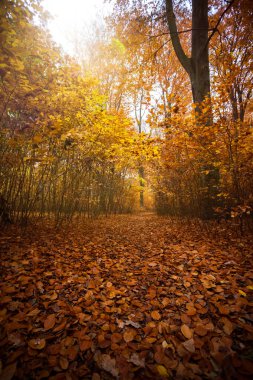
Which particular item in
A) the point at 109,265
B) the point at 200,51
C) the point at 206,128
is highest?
the point at 200,51

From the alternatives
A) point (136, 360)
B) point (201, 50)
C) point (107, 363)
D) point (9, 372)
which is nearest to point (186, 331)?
point (136, 360)

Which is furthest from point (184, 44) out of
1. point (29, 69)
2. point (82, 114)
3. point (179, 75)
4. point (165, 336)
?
point (165, 336)

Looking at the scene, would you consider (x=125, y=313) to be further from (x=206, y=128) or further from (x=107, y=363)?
(x=206, y=128)

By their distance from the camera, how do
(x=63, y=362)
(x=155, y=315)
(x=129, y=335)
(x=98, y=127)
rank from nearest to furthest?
(x=63, y=362)
(x=129, y=335)
(x=155, y=315)
(x=98, y=127)

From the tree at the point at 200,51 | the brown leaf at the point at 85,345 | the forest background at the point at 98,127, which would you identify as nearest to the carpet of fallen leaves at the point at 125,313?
the brown leaf at the point at 85,345

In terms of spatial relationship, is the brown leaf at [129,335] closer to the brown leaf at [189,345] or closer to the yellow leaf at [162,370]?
the yellow leaf at [162,370]

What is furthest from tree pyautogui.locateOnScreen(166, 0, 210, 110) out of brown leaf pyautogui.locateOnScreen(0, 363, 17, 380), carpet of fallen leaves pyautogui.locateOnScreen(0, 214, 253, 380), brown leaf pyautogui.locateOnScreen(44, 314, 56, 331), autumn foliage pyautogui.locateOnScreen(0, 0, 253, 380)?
brown leaf pyautogui.locateOnScreen(0, 363, 17, 380)

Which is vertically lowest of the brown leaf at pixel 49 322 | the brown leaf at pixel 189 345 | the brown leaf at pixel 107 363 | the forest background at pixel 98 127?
the brown leaf at pixel 107 363

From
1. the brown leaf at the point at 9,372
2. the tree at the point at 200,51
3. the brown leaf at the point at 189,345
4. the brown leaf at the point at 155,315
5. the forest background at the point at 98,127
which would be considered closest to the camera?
the brown leaf at the point at 9,372

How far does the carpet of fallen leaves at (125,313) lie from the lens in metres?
1.11

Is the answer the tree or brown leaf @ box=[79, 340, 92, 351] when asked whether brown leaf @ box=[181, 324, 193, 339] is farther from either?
the tree

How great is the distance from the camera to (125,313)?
1617 mm

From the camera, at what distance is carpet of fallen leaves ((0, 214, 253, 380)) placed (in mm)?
1108

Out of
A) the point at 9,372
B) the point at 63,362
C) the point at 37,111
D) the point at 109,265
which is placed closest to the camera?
the point at 9,372
